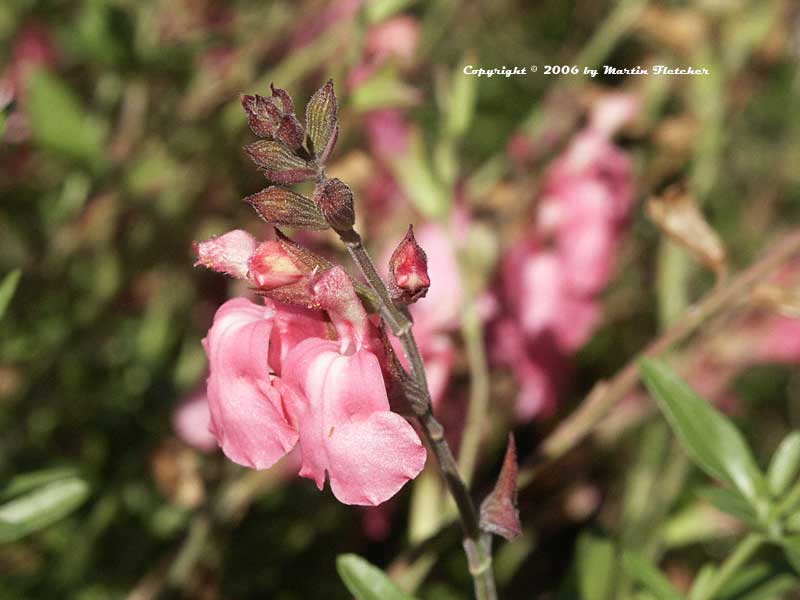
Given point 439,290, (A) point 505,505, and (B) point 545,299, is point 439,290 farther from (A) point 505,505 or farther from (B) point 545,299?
(A) point 505,505

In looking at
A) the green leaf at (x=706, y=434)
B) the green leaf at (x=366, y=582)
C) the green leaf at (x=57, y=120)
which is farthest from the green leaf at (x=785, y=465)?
the green leaf at (x=57, y=120)

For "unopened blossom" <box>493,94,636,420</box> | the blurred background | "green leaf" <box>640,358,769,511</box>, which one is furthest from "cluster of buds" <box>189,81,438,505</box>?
"unopened blossom" <box>493,94,636,420</box>

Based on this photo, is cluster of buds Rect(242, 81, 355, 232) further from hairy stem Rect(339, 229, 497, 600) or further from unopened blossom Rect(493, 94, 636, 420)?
unopened blossom Rect(493, 94, 636, 420)

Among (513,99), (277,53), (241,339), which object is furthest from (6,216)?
(241,339)

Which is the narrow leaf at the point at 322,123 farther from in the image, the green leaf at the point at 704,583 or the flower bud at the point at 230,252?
the green leaf at the point at 704,583

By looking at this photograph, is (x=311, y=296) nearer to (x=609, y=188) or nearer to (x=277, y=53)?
(x=609, y=188)

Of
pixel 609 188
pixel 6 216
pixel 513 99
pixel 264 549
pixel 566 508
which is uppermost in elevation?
pixel 6 216
